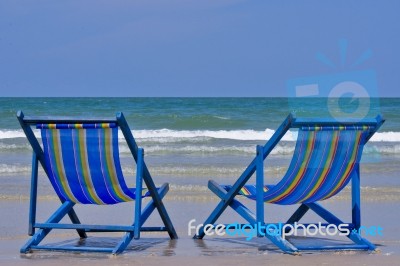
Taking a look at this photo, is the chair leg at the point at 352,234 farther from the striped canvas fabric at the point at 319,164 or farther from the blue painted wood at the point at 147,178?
the blue painted wood at the point at 147,178

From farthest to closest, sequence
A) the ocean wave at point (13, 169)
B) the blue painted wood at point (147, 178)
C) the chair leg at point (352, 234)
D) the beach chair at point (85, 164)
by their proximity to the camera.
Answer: the ocean wave at point (13, 169) → the chair leg at point (352, 234) → the beach chair at point (85, 164) → the blue painted wood at point (147, 178)

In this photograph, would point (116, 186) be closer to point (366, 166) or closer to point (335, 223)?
point (335, 223)

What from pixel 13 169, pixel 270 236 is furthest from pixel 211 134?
pixel 270 236

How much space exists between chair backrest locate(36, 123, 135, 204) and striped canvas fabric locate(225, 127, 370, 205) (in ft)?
3.35

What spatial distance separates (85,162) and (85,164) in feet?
0.04

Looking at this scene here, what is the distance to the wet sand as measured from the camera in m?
4.55

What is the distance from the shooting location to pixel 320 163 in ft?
15.4

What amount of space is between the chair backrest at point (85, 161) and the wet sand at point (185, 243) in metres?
0.39

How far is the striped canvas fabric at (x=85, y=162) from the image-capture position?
4.60 meters

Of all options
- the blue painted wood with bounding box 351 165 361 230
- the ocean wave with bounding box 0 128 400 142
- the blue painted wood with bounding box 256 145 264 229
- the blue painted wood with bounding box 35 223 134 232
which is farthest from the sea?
the blue painted wood with bounding box 35 223 134 232

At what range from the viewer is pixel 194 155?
13.7 metres

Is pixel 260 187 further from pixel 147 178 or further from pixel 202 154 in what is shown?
pixel 202 154

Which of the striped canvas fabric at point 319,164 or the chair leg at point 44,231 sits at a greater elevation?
the striped canvas fabric at point 319,164

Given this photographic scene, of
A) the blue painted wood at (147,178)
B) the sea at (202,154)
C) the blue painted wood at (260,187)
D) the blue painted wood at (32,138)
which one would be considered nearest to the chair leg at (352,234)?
the blue painted wood at (260,187)
